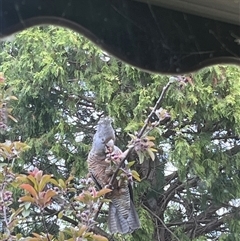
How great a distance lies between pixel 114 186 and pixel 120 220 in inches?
5.9

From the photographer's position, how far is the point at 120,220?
4.71ft

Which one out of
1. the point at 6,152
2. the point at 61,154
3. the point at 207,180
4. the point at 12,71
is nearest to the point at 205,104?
the point at 207,180

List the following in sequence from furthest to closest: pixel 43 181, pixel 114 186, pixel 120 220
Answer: pixel 120 220 < pixel 114 186 < pixel 43 181

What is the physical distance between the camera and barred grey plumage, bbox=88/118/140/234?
4.38 feet

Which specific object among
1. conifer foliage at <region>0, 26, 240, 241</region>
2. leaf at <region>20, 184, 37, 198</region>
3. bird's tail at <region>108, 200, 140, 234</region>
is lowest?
bird's tail at <region>108, 200, 140, 234</region>

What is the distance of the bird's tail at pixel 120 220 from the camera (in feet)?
4.64

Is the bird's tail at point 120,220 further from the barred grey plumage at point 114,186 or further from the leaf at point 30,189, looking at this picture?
the leaf at point 30,189

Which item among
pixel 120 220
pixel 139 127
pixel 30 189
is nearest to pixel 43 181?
pixel 30 189

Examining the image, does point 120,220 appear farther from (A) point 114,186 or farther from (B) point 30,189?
→ (B) point 30,189

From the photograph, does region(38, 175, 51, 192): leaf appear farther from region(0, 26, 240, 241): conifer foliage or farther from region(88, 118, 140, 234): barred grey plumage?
region(0, 26, 240, 241): conifer foliage

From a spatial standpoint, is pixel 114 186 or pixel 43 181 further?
pixel 114 186

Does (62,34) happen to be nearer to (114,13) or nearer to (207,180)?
(207,180)

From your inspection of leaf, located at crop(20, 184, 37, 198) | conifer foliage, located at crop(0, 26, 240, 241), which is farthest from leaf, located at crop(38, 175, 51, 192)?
conifer foliage, located at crop(0, 26, 240, 241)

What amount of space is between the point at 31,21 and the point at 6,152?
0.69 m
